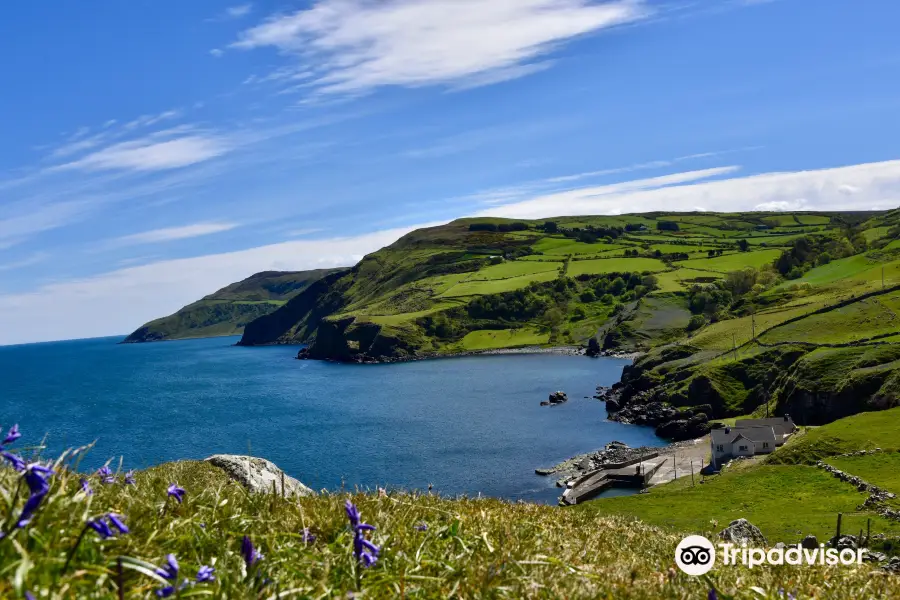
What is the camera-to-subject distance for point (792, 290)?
7249 inches

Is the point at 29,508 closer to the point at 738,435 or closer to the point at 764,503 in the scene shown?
the point at 764,503

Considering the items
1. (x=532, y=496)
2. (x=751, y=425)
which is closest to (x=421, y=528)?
(x=532, y=496)

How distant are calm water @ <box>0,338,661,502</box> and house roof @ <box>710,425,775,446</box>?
70.8 ft

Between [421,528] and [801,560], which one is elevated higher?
[421,528]

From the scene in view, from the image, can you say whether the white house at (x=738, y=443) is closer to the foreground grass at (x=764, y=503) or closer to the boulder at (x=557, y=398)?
the foreground grass at (x=764, y=503)

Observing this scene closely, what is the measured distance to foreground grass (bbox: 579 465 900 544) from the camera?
162 ft

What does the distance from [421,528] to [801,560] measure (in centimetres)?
656

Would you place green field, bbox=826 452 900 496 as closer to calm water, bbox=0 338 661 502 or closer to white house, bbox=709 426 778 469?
white house, bbox=709 426 778 469

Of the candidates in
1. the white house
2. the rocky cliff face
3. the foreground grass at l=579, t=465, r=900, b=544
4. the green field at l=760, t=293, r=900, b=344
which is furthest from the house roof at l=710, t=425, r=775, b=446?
the green field at l=760, t=293, r=900, b=344

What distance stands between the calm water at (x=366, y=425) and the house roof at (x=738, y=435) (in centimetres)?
2159

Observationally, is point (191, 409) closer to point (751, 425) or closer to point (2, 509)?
point (751, 425)

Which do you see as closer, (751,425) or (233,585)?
(233,585)

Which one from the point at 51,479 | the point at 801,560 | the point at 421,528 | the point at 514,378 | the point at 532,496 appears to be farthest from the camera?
the point at 514,378

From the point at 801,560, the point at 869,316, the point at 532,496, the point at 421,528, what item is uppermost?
the point at 421,528
